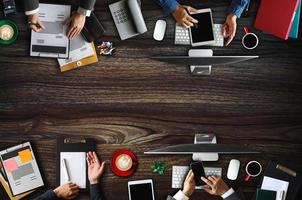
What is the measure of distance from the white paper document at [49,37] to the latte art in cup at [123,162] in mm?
593

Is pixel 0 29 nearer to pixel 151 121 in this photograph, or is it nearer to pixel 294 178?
pixel 151 121

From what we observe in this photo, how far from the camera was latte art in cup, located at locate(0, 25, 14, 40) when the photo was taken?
2.69 metres

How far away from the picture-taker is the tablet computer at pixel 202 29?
8.84 ft

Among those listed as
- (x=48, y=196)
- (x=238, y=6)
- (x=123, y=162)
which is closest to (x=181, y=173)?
(x=123, y=162)

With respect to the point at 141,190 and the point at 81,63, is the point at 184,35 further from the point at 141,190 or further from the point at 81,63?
the point at 141,190

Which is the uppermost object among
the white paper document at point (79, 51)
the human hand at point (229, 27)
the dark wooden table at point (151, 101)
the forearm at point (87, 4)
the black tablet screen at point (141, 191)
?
the forearm at point (87, 4)

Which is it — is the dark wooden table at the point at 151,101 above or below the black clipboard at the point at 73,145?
above

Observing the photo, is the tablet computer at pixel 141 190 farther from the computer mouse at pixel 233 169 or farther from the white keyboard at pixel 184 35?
the white keyboard at pixel 184 35

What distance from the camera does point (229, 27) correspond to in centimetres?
270


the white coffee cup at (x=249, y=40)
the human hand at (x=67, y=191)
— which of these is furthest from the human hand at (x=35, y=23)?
the white coffee cup at (x=249, y=40)

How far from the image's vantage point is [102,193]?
2.71 meters

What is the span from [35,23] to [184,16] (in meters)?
0.76

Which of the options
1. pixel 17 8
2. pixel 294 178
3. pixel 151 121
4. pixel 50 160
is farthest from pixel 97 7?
pixel 294 178

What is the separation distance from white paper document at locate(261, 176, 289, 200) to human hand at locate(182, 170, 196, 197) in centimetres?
36
